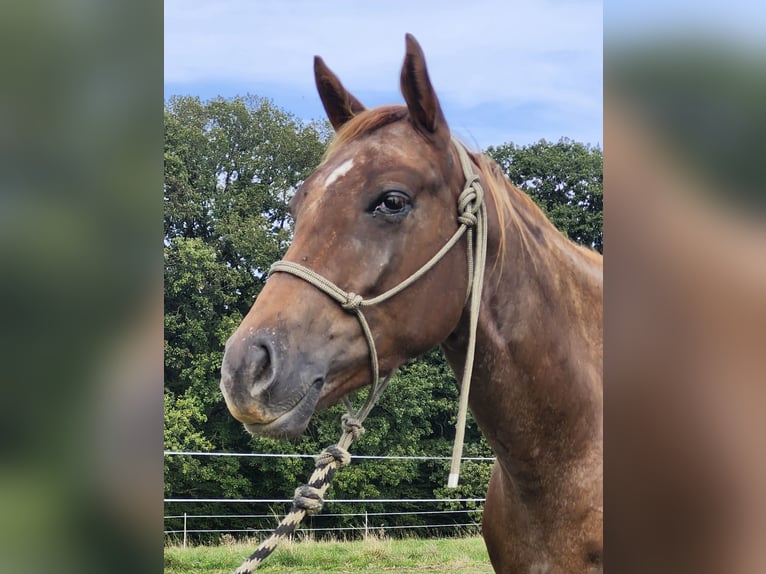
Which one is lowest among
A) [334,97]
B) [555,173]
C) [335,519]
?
[335,519]

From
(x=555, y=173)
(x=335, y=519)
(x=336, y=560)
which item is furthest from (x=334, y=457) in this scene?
(x=555, y=173)

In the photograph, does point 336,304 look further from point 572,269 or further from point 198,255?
point 198,255

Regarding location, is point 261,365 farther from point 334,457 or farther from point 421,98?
point 421,98

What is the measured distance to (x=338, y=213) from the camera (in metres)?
1.82

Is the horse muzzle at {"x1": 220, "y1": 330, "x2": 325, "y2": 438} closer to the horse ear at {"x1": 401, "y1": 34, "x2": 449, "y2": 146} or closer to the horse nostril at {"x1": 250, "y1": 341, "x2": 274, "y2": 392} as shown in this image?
the horse nostril at {"x1": 250, "y1": 341, "x2": 274, "y2": 392}

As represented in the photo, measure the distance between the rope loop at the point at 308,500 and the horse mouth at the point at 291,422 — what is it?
18cm

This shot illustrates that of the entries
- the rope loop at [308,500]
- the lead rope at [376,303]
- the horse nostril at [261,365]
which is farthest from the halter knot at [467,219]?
the rope loop at [308,500]

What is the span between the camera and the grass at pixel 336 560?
8.41 m

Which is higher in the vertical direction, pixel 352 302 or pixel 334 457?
pixel 352 302

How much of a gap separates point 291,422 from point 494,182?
103 cm

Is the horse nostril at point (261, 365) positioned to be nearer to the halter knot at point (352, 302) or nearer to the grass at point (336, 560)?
the halter knot at point (352, 302)

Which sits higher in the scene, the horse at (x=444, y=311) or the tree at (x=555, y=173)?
the tree at (x=555, y=173)

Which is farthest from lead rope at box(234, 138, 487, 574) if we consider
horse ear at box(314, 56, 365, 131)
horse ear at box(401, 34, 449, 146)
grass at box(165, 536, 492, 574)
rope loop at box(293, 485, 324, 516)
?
grass at box(165, 536, 492, 574)

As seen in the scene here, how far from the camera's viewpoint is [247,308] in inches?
642
